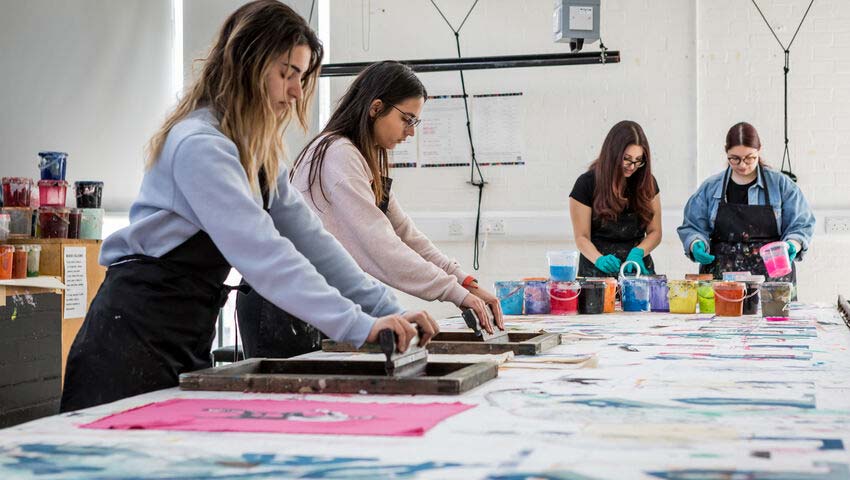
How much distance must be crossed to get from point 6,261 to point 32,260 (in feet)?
0.76

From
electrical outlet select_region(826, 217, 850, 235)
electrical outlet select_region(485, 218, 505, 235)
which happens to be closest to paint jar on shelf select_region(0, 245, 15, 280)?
electrical outlet select_region(485, 218, 505, 235)

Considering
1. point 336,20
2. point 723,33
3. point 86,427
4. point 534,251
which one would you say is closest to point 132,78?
point 336,20

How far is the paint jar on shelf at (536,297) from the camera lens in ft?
11.2

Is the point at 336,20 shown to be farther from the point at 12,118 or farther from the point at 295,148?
the point at 12,118

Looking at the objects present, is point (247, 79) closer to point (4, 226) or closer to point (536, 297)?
point (536, 297)

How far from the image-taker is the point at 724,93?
5645mm

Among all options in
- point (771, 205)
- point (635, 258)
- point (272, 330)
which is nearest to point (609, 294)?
point (635, 258)

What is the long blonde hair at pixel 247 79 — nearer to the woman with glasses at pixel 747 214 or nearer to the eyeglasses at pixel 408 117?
the eyeglasses at pixel 408 117

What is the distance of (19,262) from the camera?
13.4 feet

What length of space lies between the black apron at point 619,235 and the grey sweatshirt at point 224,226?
2.88 m

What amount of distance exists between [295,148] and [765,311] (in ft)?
12.3

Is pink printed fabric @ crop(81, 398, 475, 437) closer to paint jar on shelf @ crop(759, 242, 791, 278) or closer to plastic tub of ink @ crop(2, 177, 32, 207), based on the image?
paint jar on shelf @ crop(759, 242, 791, 278)

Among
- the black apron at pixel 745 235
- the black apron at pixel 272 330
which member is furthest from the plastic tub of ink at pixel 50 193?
the black apron at pixel 745 235

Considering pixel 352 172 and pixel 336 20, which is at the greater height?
pixel 336 20
